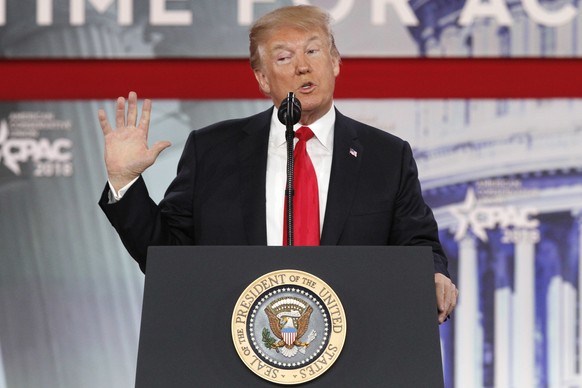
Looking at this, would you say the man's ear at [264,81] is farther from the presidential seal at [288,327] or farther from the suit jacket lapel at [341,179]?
the presidential seal at [288,327]

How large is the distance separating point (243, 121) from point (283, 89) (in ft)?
0.52

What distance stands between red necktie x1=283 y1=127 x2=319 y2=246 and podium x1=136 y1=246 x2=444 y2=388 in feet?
1.47

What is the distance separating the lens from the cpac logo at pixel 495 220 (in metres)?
3.83

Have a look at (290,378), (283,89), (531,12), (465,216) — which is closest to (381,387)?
(290,378)

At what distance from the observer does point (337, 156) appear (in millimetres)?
2186

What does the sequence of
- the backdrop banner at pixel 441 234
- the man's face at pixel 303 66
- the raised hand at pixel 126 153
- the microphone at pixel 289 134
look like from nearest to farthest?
the microphone at pixel 289 134
the raised hand at pixel 126 153
the man's face at pixel 303 66
the backdrop banner at pixel 441 234

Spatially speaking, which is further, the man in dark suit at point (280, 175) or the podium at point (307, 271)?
the man in dark suit at point (280, 175)

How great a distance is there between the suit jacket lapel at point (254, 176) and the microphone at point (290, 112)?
297 mm

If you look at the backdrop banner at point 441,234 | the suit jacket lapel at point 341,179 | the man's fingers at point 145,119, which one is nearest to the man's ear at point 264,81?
the suit jacket lapel at point 341,179

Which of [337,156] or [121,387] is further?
[121,387]

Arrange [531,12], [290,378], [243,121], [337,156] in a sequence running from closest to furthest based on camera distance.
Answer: [290,378], [337,156], [243,121], [531,12]

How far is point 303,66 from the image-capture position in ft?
7.21

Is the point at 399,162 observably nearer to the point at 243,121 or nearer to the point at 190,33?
the point at 243,121

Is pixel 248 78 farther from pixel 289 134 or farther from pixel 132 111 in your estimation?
pixel 289 134
